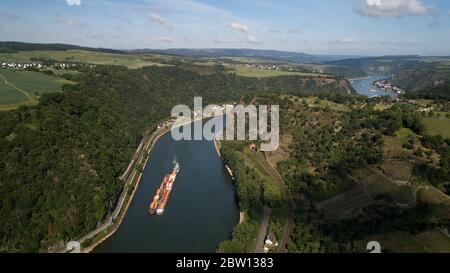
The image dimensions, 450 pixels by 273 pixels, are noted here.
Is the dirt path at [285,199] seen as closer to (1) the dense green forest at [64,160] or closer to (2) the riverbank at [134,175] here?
(2) the riverbank at [134,175]

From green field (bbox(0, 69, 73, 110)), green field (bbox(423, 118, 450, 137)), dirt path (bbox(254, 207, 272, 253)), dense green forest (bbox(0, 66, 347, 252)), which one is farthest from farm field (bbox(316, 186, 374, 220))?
green field (bbox(0, 69, 73, 110))

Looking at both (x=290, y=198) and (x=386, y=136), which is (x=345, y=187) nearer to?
(x=290, y=198)

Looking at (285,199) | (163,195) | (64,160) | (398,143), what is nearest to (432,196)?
(398,143)

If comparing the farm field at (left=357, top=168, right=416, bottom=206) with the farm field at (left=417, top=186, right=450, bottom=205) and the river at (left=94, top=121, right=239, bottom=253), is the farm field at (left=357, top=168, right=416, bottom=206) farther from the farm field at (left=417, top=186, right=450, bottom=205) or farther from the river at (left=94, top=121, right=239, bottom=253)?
the river at (left=94, top=121, right=239, bottom=253)

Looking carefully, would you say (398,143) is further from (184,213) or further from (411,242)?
(184,213)

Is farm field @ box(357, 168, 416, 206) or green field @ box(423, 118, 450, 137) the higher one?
green field @ box(423, 118, 450, 137)

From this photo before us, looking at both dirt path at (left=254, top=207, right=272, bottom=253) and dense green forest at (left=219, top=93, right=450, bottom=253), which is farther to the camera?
dirt path at (left=254, top=207, right=272, bottom=253)
